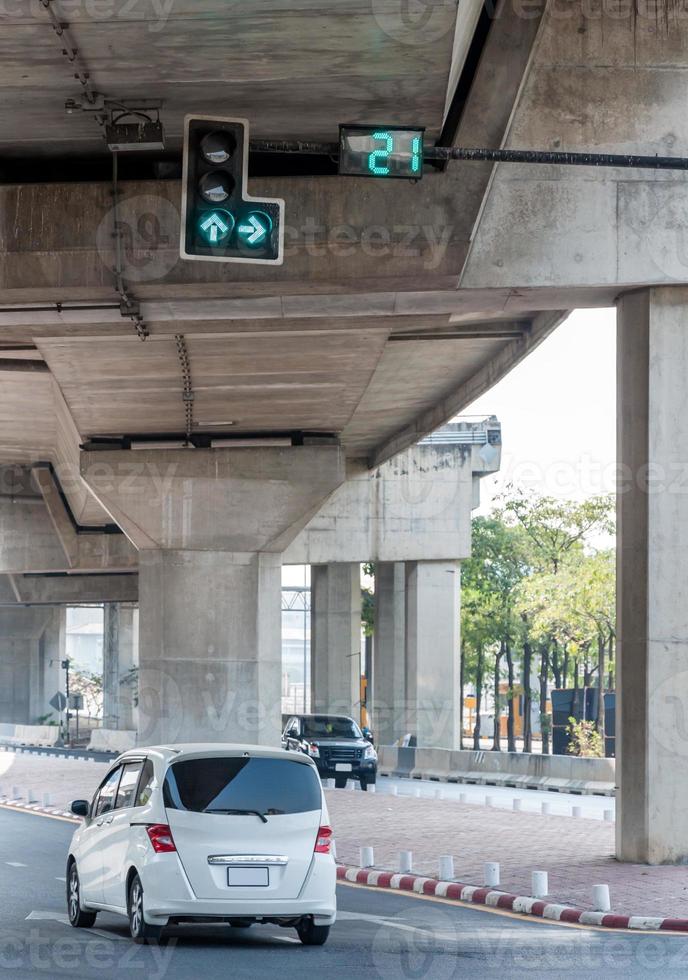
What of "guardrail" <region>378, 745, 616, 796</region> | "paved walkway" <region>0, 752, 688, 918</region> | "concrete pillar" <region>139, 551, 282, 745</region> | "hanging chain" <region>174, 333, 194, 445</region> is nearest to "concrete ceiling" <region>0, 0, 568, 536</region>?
"hanging chain" <region>174, 333, 194, 445</region>

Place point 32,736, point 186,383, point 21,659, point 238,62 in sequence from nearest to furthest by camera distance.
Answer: point 238,62 < point 186,383 < point 32,736 < point 21,659

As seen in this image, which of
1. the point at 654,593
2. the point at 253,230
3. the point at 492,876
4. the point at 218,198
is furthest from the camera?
the point at 654,593

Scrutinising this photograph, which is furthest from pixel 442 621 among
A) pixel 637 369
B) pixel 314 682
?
pixel 637 369

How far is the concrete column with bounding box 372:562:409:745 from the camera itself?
57.8m

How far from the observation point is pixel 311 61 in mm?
12383

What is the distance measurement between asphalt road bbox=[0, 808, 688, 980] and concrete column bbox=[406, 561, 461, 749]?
34977 mm

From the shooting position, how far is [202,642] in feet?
112

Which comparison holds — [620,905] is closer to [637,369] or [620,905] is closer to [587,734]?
[637,369]

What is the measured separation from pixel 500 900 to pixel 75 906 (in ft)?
13.4

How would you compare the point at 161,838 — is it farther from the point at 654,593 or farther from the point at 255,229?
the point at 654,593

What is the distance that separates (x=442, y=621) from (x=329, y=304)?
33.5 meters
